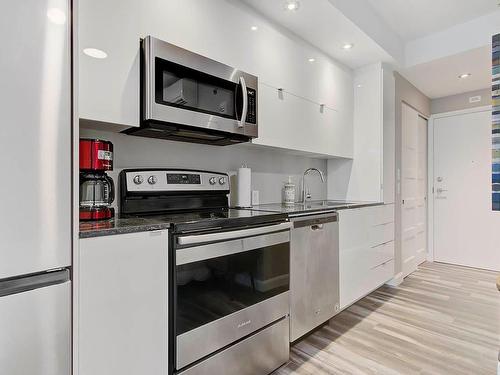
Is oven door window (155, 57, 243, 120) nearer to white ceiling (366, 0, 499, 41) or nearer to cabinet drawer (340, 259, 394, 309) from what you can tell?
cabinet drawer (340, 259, 394, 309)

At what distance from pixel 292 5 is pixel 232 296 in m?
1.90

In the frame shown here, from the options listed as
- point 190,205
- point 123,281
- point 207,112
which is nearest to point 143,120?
point 207,112

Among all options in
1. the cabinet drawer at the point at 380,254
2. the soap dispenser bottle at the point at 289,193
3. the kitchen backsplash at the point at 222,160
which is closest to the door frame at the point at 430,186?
the cabinet drawer at the point at 380,254

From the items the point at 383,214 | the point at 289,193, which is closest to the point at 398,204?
the point at 383,214

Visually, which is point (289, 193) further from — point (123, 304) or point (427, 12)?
point (427, 12)

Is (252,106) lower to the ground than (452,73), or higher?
lower

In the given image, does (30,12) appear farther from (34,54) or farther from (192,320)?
(192,320)

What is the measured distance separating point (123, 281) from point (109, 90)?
2.77 ft

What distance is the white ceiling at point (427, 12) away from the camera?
2.53 metres

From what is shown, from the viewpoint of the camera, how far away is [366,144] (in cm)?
308

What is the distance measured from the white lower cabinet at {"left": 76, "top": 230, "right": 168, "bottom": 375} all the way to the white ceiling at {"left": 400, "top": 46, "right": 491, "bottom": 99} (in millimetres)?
3402

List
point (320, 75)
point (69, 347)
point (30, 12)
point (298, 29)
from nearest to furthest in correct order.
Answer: point (30, 12)
point (69, 347)
point (298, 29)
point (320, 75)

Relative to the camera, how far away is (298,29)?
2.32 m

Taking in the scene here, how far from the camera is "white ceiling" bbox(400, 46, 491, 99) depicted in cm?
298
